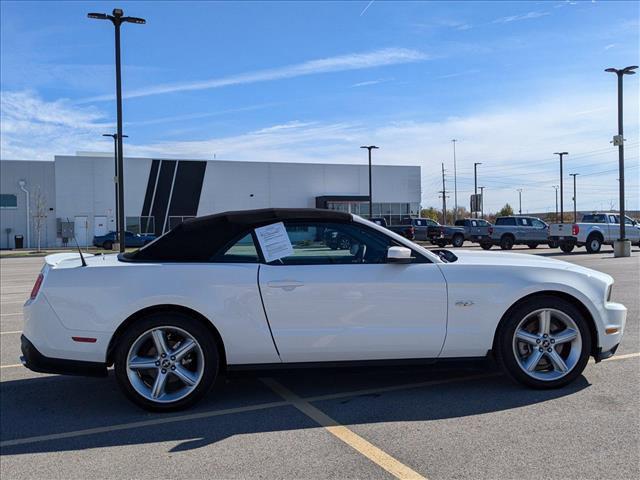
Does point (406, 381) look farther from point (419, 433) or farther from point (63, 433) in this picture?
point (63, 433)

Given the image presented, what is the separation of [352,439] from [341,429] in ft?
0.65

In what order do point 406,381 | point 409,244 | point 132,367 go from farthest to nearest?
point 406,381, point 409,244, point 132,367

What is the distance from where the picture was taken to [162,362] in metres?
4.38

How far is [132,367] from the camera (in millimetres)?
4359

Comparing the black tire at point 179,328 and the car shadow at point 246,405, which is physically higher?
the black tire at point 179,328

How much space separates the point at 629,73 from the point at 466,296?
72.9ft

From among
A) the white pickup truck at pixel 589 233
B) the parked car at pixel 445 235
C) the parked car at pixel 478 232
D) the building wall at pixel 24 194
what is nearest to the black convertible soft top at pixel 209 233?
the white pickup truck at pixel 589 233

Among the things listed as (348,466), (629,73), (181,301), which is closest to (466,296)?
(348,466)

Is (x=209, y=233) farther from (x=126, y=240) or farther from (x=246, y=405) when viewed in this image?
(x=126, y=240)

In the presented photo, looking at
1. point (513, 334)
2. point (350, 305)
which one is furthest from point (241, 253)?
point (513, 334)

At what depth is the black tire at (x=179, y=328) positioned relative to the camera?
4.34 meters

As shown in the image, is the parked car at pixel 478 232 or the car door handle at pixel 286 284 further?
the parked car at pixel 478 232

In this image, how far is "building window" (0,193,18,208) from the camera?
151 ft

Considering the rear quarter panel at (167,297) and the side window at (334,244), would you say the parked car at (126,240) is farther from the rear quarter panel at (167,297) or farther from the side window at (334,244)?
the side window at (334,244)
